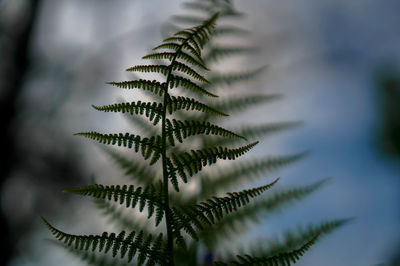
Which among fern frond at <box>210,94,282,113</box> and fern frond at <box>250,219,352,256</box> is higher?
fern frond at <box>210,94,282,113</box>

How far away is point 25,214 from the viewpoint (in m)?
1.68

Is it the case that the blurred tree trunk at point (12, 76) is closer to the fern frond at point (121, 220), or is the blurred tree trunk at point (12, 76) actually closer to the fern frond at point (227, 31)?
the fern frond at point (121, 220)

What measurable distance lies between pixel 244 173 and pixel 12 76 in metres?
1.68

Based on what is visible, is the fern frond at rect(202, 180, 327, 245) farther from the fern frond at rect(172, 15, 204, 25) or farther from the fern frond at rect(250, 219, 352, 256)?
the fern frond at rect(172, 15, 204, 25)

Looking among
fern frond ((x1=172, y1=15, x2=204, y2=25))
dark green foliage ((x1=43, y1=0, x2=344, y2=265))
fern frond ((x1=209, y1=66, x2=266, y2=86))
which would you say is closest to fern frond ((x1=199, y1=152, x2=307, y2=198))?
dark green foliage ((x1=43, y1=0, x2=344, y2=265))

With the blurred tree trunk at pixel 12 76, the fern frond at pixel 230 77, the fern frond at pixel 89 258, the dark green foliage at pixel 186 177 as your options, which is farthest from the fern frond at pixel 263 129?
the blurred tree trunk at pixel 12 76

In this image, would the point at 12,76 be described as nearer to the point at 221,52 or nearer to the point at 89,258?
the point at 221,52

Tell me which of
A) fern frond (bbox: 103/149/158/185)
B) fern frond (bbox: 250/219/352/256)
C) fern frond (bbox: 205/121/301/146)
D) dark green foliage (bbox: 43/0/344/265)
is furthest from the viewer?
fern frond (bbox: 205/121/301/146)

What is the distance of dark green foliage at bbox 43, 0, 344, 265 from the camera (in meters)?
0.40

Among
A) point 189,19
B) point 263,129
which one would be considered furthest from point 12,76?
point 263,129

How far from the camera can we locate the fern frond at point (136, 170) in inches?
29.6

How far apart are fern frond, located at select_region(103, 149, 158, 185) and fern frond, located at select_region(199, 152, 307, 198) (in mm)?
145

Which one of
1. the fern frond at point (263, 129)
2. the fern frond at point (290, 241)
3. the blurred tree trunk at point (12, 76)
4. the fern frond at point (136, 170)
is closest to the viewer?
the fern frond at point (290, 241)

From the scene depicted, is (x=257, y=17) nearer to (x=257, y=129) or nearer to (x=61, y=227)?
(x=257, y=129)
